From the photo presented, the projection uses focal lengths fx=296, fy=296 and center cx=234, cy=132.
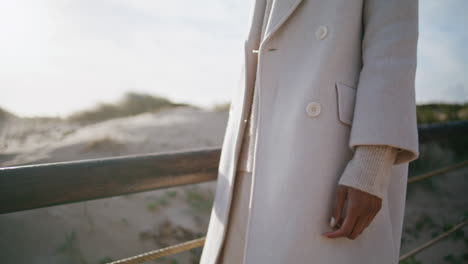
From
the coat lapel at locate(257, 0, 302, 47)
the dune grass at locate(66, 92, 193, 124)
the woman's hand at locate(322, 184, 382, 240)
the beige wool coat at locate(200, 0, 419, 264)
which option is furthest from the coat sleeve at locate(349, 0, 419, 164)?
the dune grass at locate(66, 92, 193, 124)

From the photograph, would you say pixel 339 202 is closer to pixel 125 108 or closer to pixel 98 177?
pixel 98 177

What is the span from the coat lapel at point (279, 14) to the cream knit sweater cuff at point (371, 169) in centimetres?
45

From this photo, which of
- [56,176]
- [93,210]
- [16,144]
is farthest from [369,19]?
[16,144]

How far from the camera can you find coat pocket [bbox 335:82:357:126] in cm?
87

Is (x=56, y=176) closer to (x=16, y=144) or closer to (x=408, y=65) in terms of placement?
(x=408, y=65)

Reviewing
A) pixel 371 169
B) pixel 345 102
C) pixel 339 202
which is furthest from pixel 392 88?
pixel 339 202

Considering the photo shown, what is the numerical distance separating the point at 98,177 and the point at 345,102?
30.6 inches

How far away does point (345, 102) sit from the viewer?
0.88m

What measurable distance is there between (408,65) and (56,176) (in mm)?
1024

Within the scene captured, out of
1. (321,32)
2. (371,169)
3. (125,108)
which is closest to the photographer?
(371,169)

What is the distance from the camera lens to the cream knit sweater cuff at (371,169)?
A: 79 cm

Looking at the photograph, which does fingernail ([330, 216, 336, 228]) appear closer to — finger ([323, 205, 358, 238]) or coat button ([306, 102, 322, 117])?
finger ([323, 205, 358, 238])

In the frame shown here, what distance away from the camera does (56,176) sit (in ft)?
2.74

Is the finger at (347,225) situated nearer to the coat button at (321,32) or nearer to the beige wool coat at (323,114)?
the beige wool coat at (323,114)
